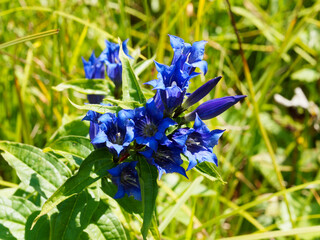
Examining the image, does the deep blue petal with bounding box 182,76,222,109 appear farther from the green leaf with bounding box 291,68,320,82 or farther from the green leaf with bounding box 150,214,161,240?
the green leaf with bounding box 291,68,320,82

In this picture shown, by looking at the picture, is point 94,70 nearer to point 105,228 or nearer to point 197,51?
point 197,51

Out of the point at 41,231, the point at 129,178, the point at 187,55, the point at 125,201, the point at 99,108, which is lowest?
the point at 41,231

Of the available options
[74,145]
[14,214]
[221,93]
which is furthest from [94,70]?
[221,93]

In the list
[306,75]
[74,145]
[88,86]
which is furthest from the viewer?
[306,75]

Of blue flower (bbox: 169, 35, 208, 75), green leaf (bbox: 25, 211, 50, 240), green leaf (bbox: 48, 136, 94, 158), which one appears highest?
blue flower (bbox: 169, 35, 208, 75)

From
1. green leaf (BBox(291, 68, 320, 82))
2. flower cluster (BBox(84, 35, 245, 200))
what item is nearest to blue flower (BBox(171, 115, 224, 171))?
flower cluster (BBox(84, 35, 245, 200))

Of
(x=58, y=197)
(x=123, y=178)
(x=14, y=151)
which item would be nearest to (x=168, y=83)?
(x=123, y=178)

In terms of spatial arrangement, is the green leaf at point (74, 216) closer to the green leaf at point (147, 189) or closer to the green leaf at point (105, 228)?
the green leaf at point (105, 228)
